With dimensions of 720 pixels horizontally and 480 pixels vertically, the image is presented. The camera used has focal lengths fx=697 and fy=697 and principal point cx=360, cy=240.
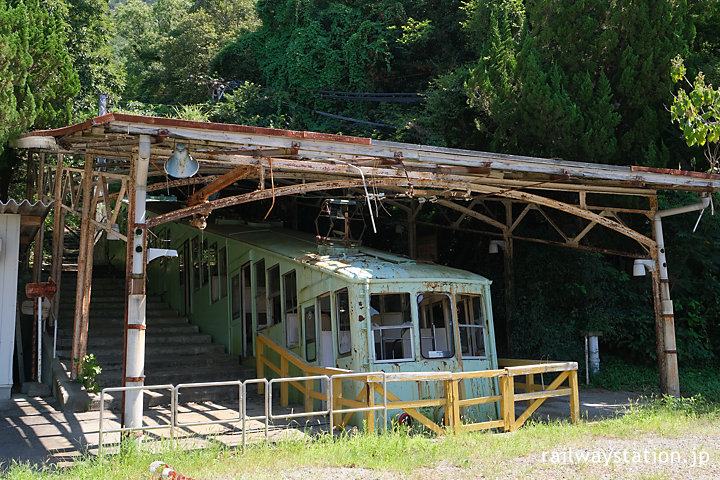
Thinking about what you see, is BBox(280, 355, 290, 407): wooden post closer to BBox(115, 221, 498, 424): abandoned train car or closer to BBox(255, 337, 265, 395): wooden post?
BBox(115, 221, 498, 424): abandoned train car

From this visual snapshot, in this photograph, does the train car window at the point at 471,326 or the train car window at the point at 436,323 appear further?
the train car window at the point at 471,326

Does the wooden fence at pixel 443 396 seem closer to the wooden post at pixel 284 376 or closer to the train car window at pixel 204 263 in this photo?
the wooden post at pixel 284 376

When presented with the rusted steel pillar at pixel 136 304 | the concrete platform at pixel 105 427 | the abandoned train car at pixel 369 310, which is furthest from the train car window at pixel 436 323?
the rusted steel pillar at pixel 136 304

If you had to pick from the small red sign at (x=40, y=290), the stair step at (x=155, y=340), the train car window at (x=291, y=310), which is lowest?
the stair step at (x=155, y=340)

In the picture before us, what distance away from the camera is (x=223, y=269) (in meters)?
14.5

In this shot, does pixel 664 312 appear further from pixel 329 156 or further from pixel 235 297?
pixel 235 297

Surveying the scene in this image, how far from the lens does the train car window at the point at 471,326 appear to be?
10.3 m

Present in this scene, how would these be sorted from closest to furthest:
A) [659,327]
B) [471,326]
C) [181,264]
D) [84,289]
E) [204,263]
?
[471,326], [84,289], [659,327], [204,263], [181,264]

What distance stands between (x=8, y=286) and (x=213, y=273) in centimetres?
447

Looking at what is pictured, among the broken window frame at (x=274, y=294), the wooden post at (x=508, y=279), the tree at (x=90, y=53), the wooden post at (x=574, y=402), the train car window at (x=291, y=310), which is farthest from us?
the tree at (x=90, y=53)

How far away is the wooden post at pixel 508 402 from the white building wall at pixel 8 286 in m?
7.58

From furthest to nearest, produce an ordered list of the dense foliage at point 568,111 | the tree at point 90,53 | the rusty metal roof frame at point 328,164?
the tree at point 90,53 < the dense foliage at point 568,111 < the rusty metal roof frame at point 328,164

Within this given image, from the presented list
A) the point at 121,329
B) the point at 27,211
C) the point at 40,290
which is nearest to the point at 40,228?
the point at 40,290

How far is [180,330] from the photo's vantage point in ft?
49.3
